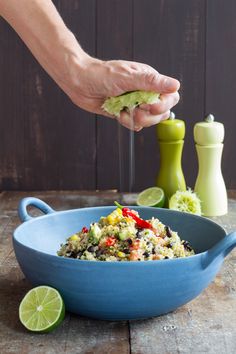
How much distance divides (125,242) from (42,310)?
0.60ft

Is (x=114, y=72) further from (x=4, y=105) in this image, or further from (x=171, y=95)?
(x=4, y=105)

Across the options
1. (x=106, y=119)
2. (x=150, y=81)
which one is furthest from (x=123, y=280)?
(x=106, y=119)

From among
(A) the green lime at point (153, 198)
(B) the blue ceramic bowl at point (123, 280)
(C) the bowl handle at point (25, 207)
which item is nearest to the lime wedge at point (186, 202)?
(A) the green lime at point (153, 198)

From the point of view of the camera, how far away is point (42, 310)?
1.19 meters

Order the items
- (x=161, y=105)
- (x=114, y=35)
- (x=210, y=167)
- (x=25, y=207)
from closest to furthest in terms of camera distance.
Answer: (x=25, y=207)
(x=161, y=105)
(x=210, y=167)
(x=114, y=35)

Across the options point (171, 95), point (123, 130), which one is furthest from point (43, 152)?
point (171, 95)

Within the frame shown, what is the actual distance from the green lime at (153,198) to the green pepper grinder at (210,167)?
12cm

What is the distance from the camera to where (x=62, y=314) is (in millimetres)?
1178

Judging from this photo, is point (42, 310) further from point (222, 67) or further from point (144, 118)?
point (222, 67)

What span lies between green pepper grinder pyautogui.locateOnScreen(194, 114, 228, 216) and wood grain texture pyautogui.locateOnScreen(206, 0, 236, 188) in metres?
0.68

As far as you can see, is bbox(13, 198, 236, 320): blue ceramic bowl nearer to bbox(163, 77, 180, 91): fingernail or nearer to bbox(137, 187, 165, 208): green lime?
bbox(163, 77, 180, 91): fingernail

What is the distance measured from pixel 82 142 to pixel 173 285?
1.86 meters

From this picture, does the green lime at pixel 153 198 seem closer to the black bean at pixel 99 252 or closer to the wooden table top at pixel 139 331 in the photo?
the wooden table top at pixel 139 331

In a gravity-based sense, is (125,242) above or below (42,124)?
above
